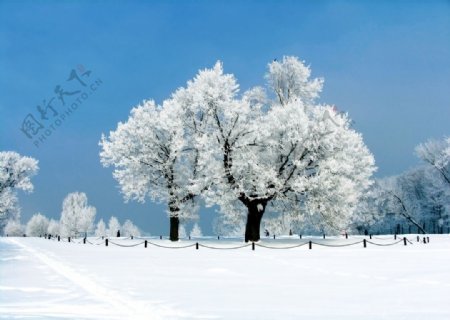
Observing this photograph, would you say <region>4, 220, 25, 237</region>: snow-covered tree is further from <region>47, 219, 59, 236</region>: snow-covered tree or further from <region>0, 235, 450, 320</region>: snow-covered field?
<region>0, 235, 450, 320</region>: snow-covered field

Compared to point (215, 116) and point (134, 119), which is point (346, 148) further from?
point (134, 119)

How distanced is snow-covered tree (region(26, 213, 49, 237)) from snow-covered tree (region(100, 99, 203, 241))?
91.9 m

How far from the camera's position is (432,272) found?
1655 cm

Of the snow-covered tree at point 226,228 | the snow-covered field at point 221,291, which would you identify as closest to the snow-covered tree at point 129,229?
the snow-covered tree at point 226,228

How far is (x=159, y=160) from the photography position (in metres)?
39.0

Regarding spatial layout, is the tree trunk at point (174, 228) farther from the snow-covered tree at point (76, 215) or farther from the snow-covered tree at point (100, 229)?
the snow-covered tree at point (100, 229)

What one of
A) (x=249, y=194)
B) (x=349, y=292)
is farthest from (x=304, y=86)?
(x=349, y=292)

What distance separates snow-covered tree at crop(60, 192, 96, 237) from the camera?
9425cm

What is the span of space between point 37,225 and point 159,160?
96.5m

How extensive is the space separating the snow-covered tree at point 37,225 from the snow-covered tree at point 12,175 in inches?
2178

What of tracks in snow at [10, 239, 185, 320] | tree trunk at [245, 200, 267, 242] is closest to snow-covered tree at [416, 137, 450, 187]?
tree trunk at [245, 200, 267, 242]

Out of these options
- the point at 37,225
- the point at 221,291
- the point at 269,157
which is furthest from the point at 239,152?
the point at 37,225

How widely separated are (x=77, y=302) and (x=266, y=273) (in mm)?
7855

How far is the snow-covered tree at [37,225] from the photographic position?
122312mm
